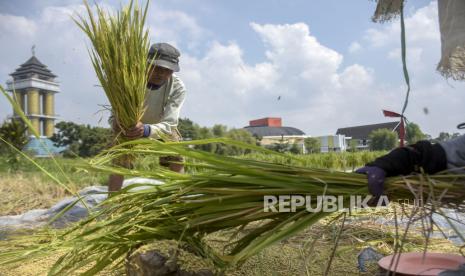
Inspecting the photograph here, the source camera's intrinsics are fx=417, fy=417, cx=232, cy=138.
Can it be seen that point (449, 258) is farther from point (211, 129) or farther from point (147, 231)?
point (211, 129)

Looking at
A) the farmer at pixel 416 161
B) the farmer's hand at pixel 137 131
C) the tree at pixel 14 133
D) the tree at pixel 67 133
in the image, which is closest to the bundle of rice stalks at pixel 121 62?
the farmer's hand at pixel 137 131

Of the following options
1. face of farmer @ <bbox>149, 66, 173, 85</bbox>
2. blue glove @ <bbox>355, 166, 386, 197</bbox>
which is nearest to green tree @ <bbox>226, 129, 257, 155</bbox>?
blue glove @ <bbox>355, 166, 386, 197</bbox>

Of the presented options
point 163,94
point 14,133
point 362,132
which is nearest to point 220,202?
point 163,94

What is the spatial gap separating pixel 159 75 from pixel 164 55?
0.60 feet

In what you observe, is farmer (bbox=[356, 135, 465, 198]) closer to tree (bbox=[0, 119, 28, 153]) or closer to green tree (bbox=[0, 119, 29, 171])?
green tree (bbox=[0, 119, 29, 171])

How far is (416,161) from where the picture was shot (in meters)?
1.42

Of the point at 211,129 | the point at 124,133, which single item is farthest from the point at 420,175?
the point at 211,129

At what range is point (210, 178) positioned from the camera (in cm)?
145

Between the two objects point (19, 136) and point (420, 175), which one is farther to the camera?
point (19, 136)

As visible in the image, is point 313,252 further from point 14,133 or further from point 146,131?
point 14,133

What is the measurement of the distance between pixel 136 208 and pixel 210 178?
1.23 feet

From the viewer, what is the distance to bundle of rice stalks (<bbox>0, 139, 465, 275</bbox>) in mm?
1327

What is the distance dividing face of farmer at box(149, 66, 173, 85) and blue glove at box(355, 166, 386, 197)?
6.91 feet

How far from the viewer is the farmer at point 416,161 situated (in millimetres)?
1336
